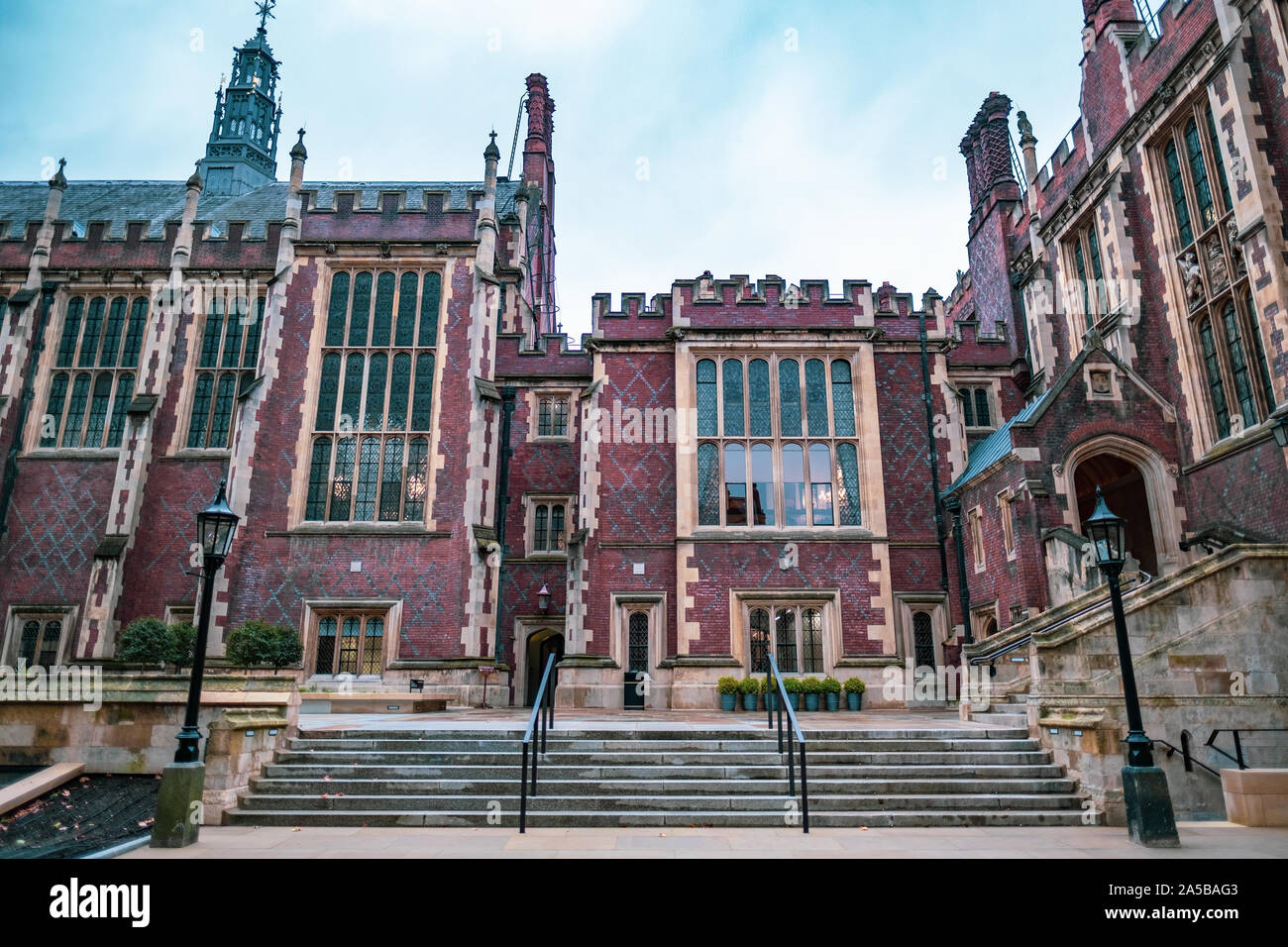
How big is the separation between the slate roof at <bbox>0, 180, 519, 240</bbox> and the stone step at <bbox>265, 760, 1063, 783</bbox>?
71.9 ft

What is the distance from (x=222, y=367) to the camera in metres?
22.6

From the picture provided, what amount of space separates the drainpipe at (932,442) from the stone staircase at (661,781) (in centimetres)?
948

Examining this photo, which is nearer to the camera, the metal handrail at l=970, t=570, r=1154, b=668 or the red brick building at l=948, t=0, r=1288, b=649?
the metal handrail at l=970, t=570, r=1154, b=668

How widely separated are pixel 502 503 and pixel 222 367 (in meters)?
9.62

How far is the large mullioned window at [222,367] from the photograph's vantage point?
22.2 metres

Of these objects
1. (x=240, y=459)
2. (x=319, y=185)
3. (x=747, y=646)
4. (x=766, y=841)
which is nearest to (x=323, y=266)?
(x=240, y=459)

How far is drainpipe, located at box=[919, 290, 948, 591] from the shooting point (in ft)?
62.5

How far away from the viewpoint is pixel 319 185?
1167 inches

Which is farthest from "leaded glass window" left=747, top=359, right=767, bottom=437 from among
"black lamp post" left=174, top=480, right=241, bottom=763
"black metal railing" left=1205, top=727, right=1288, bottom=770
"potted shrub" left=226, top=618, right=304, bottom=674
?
"black lamp post" left=174, top=480, right=241, bottom=763

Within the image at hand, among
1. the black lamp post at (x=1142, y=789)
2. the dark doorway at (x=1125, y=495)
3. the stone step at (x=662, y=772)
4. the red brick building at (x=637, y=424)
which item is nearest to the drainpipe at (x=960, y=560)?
the red brick building at (x=637, y=424)

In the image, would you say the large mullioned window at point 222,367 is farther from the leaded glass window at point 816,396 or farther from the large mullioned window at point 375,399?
the leaded glass window at point 816,396

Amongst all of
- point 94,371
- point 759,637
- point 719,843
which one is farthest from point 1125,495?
point 94,371

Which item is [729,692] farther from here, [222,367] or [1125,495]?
[222,367]

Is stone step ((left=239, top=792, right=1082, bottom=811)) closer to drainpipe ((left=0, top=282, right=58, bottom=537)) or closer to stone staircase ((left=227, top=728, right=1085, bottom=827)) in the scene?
stone staircase ((left=227, top=728, right=1085, bottom=827))
